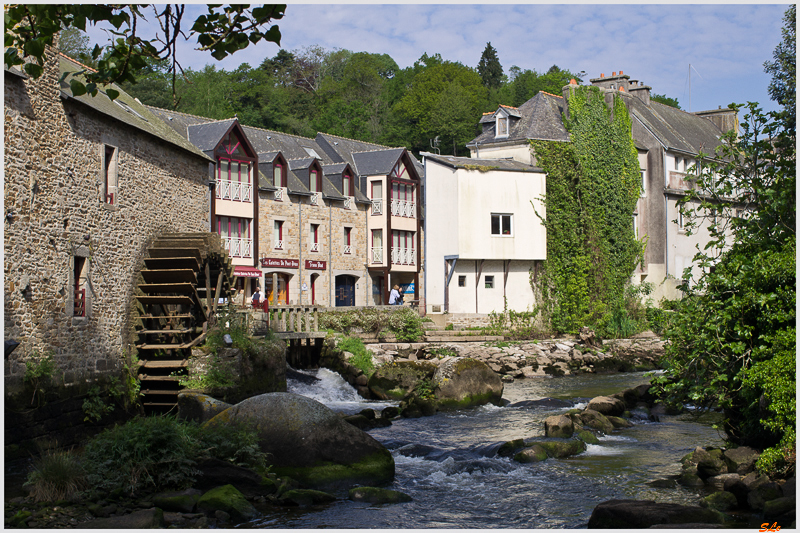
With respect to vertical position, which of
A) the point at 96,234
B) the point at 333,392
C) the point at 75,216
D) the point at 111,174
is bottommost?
the point at 333,392

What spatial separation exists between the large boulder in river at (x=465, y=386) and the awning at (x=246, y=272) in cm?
1445

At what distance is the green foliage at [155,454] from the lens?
9.44m

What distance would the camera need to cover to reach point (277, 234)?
113 ft

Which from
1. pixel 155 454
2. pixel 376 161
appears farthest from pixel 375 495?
pixel 376 161

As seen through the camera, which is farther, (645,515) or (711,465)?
(711,465)

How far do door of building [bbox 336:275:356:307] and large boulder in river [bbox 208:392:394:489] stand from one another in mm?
26111

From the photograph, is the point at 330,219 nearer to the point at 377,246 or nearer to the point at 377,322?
the point at 377,246

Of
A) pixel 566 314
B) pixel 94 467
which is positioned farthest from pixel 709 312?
pixel 566 314

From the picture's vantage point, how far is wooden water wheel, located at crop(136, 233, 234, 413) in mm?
16938

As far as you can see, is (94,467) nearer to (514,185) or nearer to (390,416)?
(390,416)

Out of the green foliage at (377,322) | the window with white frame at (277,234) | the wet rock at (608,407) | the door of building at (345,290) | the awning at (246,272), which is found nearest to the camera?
the wet rock at (608,407)

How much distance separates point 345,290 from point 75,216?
77.1 ft

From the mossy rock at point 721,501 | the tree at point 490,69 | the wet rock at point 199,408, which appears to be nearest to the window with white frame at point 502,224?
the wet rock at point 199,408

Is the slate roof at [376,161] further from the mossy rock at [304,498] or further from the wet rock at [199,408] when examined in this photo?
the mossy rock at [304,498]
